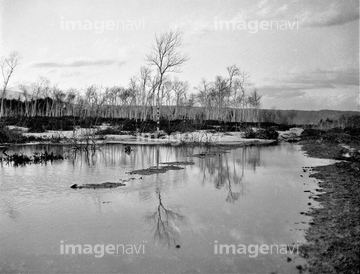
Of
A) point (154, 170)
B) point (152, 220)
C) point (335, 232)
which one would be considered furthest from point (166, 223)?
point (154, 170)

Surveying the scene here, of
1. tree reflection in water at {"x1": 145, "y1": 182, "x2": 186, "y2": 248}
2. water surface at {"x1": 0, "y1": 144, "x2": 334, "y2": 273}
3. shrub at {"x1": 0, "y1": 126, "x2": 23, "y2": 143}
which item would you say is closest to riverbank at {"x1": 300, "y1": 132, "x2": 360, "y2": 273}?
water surface at {"x1": 0, "y1": 144, "x2": 334, "y2": 273}

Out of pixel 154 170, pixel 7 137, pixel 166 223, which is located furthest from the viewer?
pixel 7 137

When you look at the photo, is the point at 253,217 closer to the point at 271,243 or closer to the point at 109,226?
the point at 271,243

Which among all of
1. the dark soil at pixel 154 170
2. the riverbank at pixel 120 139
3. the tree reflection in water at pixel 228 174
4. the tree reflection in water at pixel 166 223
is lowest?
the tree reflection in water at pixel 166 223

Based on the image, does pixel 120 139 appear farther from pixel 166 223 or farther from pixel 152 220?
pixel 166 223

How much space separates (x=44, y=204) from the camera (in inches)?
321

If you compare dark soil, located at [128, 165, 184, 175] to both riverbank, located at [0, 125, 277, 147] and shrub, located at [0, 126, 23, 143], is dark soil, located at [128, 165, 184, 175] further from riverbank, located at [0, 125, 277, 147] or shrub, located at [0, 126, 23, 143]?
shrub, located at [0, 126, 23, 143]

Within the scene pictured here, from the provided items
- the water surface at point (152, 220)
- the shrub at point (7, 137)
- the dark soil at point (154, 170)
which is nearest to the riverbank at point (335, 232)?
the water surface at point (152, 220)

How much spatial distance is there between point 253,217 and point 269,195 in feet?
7.94

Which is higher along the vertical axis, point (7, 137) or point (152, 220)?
point (7, 137)

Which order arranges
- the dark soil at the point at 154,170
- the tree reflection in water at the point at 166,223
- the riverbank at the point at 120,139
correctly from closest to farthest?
the tree reflection in water at the point at 166,223 → the dark soil at the point at 154,170 → the riverbank at the point at 120,139

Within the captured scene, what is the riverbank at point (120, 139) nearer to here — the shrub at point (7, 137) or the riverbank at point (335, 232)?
the shrub at point (7, 137)

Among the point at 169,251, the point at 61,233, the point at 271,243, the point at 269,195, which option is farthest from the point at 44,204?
the point at 269,195

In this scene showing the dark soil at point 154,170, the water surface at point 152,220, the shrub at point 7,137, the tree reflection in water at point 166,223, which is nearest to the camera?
the water surface at point 152,220
